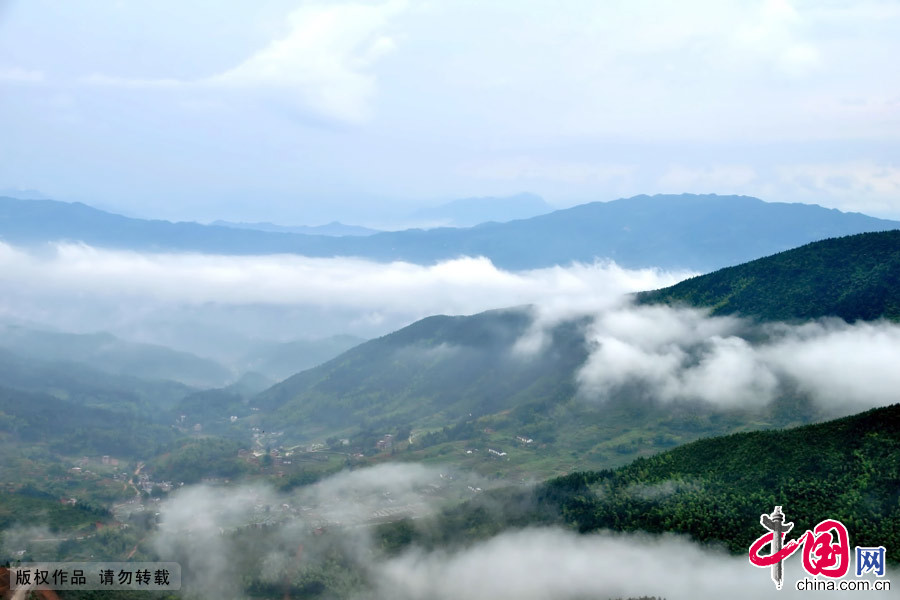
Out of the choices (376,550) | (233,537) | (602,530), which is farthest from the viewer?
(233,537)

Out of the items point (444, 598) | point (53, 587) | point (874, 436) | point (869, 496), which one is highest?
point (874, 436)

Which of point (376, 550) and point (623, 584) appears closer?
point (623, 584)

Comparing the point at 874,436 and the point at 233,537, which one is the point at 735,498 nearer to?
the point at 874,436

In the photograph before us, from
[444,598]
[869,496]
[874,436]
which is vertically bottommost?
[444,598]

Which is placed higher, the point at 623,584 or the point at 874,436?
the point at 874,436

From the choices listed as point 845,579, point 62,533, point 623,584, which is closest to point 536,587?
point 623,584

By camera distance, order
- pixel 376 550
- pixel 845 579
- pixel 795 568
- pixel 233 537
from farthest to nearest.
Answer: pixel 233 537
pixel 376 550
pixel 795 568
pixel 845 579

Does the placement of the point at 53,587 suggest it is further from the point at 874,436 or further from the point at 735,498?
the point at 874,436

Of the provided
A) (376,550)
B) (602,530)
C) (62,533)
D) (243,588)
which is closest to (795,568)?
(602,530)

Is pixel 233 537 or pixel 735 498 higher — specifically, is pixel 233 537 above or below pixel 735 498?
below
